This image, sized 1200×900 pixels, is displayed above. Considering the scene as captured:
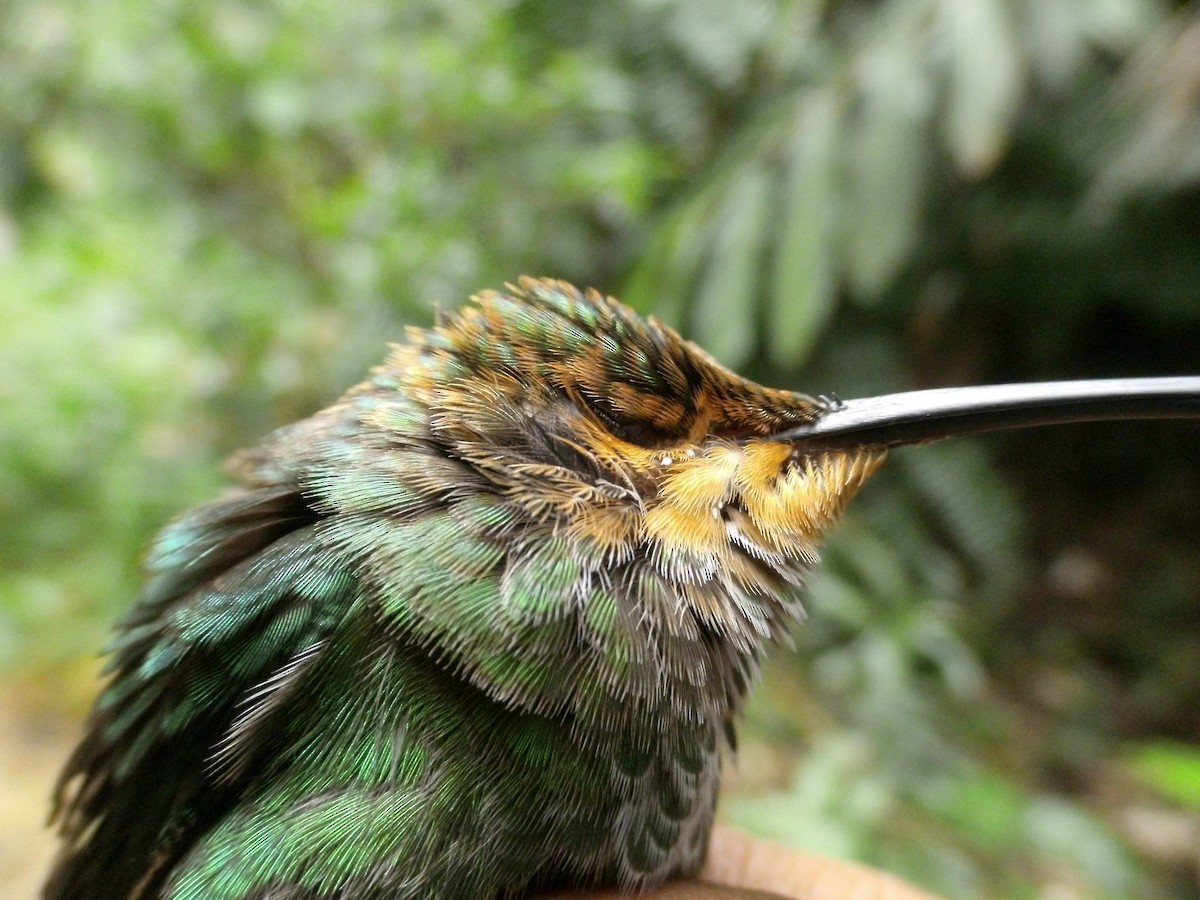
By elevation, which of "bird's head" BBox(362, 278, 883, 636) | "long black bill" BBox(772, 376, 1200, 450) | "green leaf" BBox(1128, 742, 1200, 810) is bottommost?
"green leaf" BBox(1128, 742, 1200, 810)

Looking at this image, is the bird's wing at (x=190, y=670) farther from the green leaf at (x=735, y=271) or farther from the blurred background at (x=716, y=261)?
the green leaf at (x=735, y=271)

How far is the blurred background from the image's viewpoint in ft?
9.26

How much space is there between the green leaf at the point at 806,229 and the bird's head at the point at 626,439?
1.96 metres

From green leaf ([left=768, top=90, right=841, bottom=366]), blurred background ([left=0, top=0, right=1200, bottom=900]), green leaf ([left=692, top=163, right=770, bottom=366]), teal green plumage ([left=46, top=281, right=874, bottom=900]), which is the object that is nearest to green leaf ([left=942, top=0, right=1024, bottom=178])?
blurred background ([left=0, top=0, right=1200, bottom=900])

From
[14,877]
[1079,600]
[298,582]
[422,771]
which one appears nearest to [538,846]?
[422,771]

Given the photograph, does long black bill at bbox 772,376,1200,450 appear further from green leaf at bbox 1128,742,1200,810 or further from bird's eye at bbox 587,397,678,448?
green leaf at bbox 1128,742,1200,810

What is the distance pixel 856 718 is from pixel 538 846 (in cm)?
247

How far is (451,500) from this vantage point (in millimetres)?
974

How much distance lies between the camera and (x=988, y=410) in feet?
3.46

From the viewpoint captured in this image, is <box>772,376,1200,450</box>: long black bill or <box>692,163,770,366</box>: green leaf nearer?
<box>772,376,1200,450</box>: long black bill

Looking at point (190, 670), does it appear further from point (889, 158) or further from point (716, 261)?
point (889, 158)

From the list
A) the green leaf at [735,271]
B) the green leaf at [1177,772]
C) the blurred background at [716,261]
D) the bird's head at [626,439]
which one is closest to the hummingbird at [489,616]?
the bird's head at [626,439]

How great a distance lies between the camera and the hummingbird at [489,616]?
35.8 inches

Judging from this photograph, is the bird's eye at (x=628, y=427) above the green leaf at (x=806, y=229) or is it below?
below
